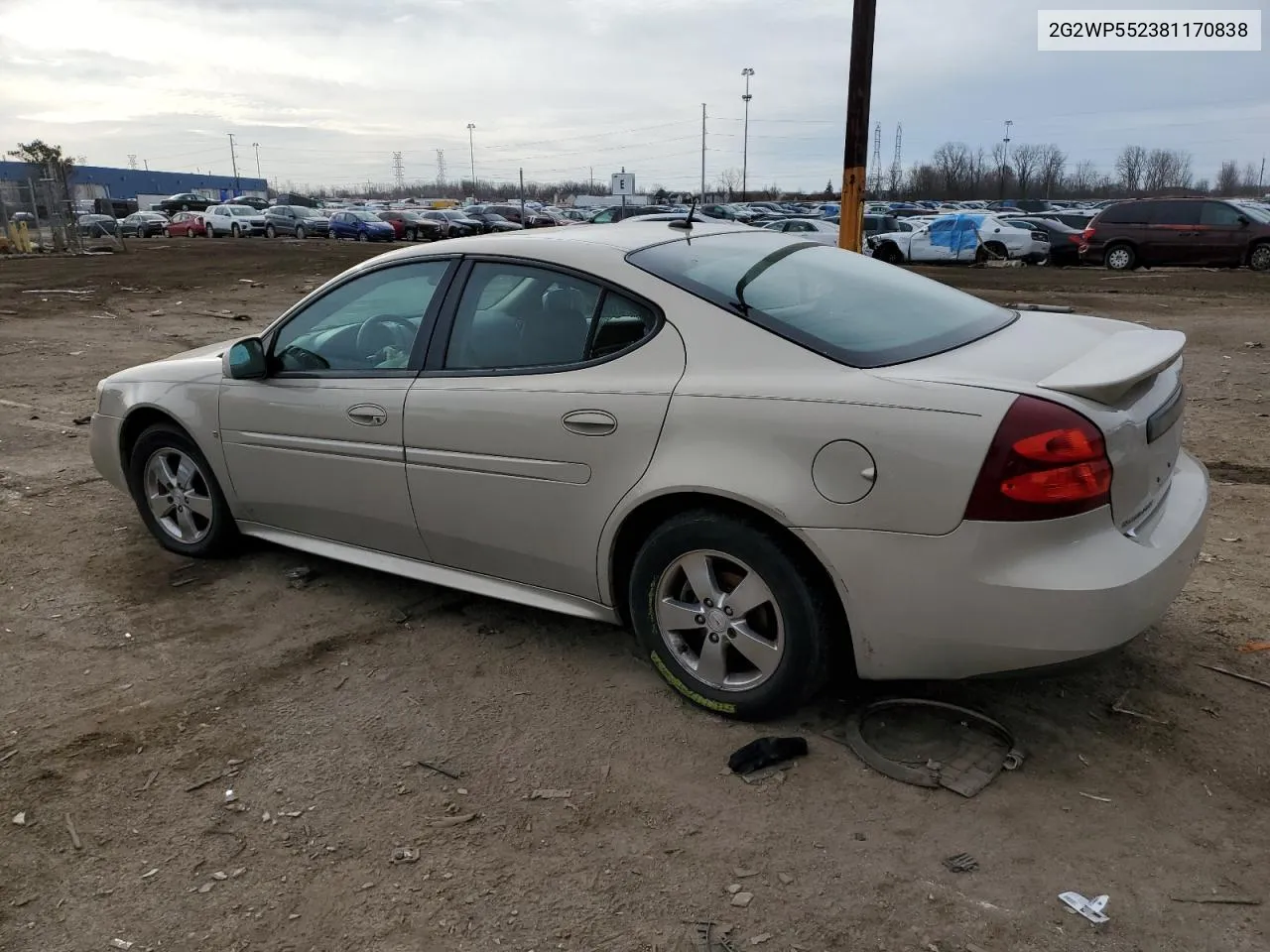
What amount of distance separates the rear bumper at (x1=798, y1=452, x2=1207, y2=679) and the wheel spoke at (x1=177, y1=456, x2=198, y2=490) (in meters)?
3.23

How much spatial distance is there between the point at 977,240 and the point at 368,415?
25.1 metres

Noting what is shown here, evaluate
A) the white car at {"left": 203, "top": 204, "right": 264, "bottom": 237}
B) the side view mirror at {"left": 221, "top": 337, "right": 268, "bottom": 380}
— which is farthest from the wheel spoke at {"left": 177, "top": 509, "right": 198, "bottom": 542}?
the white car at {"left": 203, "top": 204, "right": 264, "bottom": 237}

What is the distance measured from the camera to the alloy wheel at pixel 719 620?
301 cm

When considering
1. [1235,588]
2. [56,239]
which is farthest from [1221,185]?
[1235,588]

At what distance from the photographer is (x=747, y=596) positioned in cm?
301

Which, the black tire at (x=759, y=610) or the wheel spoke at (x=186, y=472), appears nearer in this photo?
the black tire at (x=759, y=610)

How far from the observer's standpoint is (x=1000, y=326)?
346cm

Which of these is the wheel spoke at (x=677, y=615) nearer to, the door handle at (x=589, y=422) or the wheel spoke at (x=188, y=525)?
the door handle at (x=589, y=422)

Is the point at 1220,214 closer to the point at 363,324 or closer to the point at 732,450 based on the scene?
the point at 363,324

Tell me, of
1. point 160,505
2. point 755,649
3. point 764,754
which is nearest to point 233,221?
point 160,505

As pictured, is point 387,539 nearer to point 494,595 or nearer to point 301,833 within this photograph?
point 494,595

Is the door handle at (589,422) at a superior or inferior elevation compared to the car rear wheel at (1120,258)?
superior

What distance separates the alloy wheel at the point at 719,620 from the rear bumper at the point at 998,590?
28 centimetres

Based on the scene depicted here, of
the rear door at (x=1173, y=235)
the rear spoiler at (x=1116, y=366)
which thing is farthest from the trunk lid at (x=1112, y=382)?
the rear door at (x=1173, y=235)
